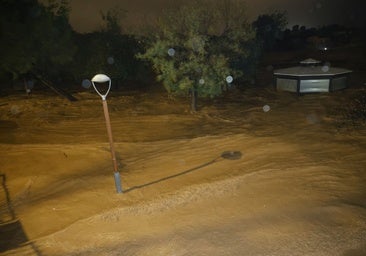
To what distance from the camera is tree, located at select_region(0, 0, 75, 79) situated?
17.5 metres

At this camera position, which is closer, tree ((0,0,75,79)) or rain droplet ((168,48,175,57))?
rain droplet ((168,48,175,57))

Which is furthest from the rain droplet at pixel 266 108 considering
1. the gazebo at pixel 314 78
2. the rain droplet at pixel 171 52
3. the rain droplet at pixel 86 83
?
the rain droplet at pixel 86 83

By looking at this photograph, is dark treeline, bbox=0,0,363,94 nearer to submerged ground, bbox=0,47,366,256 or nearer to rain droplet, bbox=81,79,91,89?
rain droplet, bbox=81,79,91,89

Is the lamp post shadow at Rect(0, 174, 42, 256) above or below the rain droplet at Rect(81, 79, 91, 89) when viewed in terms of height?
below

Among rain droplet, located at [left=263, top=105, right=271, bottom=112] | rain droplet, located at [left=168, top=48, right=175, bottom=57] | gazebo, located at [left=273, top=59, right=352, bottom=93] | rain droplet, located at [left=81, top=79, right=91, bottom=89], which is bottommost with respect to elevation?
rain droplet, located at [left=263, top=105, right=271, bottom=112]

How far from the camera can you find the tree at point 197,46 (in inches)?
584

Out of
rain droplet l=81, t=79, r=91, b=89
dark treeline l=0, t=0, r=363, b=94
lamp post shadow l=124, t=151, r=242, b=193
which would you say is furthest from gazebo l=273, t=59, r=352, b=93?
rain droplet l=81, t=79, r=91, b=89

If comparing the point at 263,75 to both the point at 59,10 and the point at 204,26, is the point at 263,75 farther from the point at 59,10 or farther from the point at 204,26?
the point at 59,10

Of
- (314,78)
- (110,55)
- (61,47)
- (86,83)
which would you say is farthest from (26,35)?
(314,78)

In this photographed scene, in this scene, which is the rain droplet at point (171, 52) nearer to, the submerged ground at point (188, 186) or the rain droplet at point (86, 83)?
the submerged ground at point (188, 186)

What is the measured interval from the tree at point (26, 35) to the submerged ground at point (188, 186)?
188 inches

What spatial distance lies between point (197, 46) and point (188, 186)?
8713mm

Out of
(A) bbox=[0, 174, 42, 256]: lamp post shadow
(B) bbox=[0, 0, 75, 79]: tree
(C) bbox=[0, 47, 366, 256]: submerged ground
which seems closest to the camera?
(C) bbox=[0, 47, 366, 256]: submerged ground

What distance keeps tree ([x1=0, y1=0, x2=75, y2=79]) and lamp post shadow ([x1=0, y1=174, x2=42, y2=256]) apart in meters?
12.6
